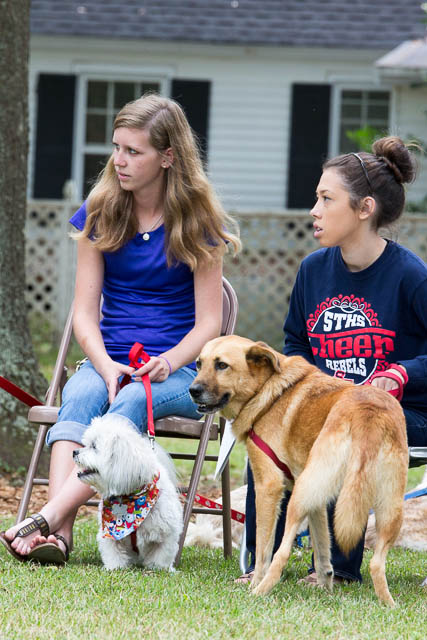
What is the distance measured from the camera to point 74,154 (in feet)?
46.9

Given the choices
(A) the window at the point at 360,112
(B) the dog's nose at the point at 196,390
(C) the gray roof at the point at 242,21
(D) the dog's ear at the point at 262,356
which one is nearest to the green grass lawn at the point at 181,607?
(B) the dog's nose at the point at 196,390

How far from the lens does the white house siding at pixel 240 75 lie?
13.9m

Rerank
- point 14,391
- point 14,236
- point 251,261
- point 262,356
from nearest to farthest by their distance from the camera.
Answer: point 262,356, point 14,391, point 14,236, point 251,261

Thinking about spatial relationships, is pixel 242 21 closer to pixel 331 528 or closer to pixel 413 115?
pixel 413 115

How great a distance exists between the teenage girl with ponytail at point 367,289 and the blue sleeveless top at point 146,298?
2.13 feet

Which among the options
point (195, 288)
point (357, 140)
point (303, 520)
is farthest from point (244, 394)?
point (357, 140)

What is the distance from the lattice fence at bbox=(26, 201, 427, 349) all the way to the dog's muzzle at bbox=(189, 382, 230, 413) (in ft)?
27.8

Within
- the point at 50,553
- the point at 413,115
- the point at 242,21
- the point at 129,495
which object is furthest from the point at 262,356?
the point at 242,21

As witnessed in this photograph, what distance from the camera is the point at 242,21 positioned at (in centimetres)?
1400

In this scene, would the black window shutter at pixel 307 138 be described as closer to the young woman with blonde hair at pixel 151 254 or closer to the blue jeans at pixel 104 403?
the young woman with blonde hair at pixel 151 254

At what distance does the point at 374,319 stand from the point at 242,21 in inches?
433

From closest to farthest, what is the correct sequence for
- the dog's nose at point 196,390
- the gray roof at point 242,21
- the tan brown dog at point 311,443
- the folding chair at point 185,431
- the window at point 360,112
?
the tan brown dog at point 311,443 < the dog's nose at point 196,390 < the folding chair at point 185,431 < the gray roof at point 242,21 < the window at point 360,112

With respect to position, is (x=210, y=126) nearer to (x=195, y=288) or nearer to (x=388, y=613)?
(x=195, y=288)

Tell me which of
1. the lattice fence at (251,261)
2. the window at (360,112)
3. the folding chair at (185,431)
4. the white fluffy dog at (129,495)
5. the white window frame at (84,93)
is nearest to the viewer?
the white fluffy dog at (129,495)
